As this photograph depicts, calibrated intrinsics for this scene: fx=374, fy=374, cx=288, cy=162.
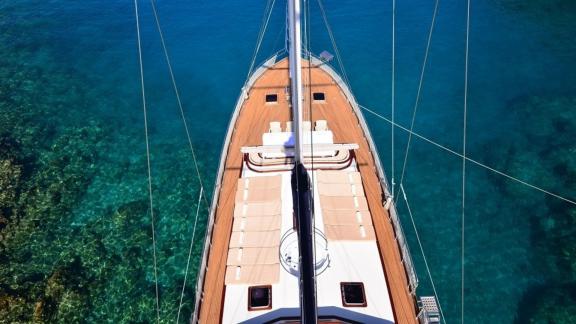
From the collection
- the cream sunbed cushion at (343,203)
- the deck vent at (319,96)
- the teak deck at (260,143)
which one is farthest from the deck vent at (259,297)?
the deck vent at (319,96)

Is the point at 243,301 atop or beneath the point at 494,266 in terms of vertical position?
atop

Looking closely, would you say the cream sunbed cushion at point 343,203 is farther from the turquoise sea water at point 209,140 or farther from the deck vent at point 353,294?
the turquoise sea water at point 209,140

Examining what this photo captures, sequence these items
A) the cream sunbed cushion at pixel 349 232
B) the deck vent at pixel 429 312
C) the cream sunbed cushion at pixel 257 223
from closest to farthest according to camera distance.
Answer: the deck vent at pixel 429 312 < the cream sunbed cushion at pixel 349 232 < the cream sunbed cushion at pixel 257 223

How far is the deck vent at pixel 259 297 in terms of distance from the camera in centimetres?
973

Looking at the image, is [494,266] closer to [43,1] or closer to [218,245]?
[218,245]

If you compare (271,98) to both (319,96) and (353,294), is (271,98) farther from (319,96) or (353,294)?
(353,294)

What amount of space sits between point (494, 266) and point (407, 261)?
21.9 ft

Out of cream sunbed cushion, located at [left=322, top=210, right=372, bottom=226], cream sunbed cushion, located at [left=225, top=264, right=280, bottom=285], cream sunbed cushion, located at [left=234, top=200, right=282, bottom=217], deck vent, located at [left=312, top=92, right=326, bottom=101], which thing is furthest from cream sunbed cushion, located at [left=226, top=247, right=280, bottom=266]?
deck vent, located at [left=312, top=92, right=326, bottom=101]

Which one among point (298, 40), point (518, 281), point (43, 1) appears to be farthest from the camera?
point (43, 1)

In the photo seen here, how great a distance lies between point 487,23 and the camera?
26109 millimetres

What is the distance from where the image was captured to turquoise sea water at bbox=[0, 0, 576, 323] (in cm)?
1474

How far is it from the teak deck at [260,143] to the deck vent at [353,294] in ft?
2.91

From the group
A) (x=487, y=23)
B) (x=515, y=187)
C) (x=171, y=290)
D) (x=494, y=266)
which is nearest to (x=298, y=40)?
(x=171, y=290)

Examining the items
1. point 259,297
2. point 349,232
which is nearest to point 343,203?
point 349,232
